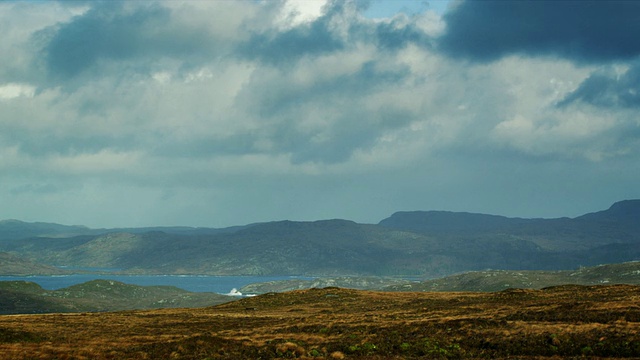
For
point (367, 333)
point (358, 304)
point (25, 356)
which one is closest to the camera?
point (25, 356)

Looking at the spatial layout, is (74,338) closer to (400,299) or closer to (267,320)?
(267,320)

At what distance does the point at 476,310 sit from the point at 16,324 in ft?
236

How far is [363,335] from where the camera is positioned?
7031 centimetres

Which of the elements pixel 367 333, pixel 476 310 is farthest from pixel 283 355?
pixel 476 310

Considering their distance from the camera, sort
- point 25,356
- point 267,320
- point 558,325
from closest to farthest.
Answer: point 25,356 < point 558,325 < point 267,320

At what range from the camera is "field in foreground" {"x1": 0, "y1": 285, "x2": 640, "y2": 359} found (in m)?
58.3

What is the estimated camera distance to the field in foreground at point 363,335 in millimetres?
58312

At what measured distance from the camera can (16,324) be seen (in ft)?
312

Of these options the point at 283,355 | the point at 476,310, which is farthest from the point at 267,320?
the point at 283,355

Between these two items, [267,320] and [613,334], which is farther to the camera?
[267,320]

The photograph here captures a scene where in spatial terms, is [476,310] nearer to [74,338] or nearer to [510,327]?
[510,327]

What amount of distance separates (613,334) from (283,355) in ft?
103

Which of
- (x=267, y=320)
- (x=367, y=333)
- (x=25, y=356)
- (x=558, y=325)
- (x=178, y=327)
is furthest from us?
(x=267, y=320)

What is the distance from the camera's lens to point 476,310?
9556 cm
